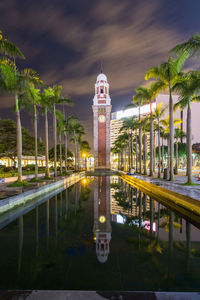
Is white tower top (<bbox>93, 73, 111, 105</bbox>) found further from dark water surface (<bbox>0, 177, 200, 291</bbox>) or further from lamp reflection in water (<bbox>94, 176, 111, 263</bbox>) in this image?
dark water surface (<bbox>0, 177, 200, 291</bbox>)

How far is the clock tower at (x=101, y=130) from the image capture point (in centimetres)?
6188

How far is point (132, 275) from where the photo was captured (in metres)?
4.31

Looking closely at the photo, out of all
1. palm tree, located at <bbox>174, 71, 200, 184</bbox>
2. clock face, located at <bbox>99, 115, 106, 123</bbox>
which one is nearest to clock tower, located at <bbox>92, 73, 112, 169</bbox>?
clock face, located at <bbox>99, 115, 106, 123</bbox>

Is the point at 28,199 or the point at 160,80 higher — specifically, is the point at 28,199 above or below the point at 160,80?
below

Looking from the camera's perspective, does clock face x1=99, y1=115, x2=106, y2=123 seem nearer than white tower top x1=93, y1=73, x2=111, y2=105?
Yes

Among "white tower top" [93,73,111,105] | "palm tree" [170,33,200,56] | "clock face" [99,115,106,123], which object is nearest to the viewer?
"palm tree" [170,33,200,56]

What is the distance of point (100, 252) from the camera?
219 inches

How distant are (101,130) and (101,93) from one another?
45.0ft

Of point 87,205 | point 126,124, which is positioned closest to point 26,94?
point 87,205

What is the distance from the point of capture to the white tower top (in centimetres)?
6399

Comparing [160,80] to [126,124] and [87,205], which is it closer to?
[87,205]

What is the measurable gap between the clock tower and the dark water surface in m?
52.2

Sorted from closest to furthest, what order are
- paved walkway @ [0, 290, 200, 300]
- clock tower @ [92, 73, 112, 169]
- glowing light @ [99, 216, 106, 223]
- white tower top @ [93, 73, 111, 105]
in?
paved walkway @ [0, 290, 200, 300], glowing light @ [99, 216, 106, 223], clock tower @ [92, 73, 112, 169], white tower top @ [93, 73, 111, 105]

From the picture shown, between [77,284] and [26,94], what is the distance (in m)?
18.0
